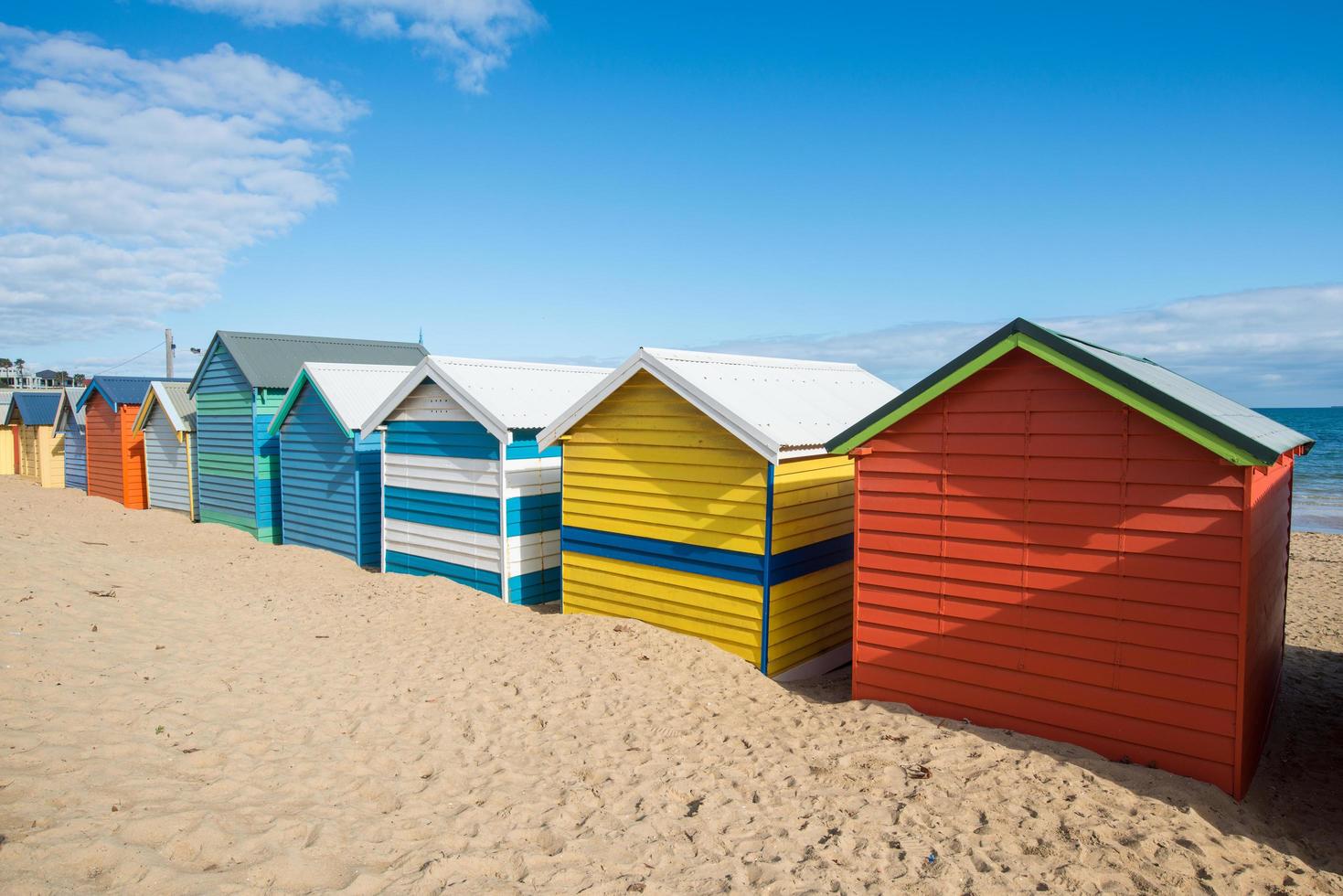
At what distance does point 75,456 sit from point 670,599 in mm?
28923

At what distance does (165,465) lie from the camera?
76.1ft

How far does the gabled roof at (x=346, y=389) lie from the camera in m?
15.4

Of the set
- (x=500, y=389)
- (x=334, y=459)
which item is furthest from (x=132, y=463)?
(x=500, y=389)

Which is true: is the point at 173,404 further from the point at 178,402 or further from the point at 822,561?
the point at 822,561

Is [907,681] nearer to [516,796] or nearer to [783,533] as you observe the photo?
[783,533]

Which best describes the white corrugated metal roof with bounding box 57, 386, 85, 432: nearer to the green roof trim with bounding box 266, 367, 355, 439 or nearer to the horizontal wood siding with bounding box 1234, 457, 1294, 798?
the green roof trim with bounding box 266, 367, 355, 439

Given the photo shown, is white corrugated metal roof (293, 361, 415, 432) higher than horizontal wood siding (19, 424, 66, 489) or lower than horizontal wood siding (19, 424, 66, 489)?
higher

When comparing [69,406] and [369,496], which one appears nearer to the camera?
[369,496]

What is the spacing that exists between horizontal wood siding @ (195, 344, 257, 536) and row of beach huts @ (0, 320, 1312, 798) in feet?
11.5

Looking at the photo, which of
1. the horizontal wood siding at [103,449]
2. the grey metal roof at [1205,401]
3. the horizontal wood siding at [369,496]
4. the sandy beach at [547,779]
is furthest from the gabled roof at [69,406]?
the grey metal roof at [1205,401]

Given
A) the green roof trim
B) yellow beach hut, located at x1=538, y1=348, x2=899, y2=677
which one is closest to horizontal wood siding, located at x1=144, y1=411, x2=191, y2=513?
the green roof trim

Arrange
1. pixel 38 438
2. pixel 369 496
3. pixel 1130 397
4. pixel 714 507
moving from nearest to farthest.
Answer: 1. pixel 1130 397
2. pixel 714 507
3. pixel 369 496
4. pixel 38 438

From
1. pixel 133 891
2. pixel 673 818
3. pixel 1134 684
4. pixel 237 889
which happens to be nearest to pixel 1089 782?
pixel 1134 684

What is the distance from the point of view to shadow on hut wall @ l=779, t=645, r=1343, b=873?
5812 mm
